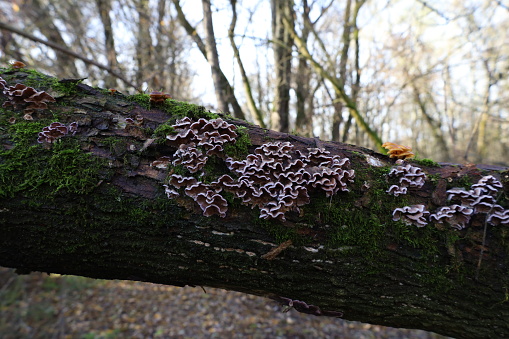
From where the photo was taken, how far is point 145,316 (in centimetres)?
820

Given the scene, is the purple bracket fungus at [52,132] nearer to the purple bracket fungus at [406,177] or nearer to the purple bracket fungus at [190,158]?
the purple bracket fungus at [190,158]

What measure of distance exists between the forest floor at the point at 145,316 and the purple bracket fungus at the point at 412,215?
632 cm

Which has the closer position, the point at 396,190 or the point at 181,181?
the point at 181,181

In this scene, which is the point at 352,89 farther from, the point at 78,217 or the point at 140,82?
the point at 78,217

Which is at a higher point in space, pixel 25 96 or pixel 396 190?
pixel 25 96

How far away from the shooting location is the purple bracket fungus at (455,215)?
2.04 metres

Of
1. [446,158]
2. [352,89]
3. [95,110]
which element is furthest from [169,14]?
[446,158]

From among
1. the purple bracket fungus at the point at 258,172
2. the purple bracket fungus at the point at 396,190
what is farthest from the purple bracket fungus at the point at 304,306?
the purple bracket fungus at the point at 396,190

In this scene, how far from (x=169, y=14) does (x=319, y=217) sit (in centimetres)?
922

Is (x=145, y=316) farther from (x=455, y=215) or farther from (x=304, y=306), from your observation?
(x=455, y=215)

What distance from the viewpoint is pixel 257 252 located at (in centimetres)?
202

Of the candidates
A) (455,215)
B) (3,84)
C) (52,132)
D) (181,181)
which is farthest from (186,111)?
(455,215)

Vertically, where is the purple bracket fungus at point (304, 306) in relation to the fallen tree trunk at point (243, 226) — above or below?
below

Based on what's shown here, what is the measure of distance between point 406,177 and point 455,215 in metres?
0.41
